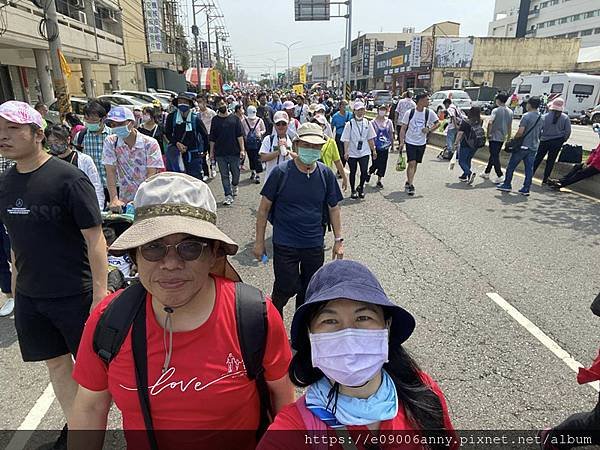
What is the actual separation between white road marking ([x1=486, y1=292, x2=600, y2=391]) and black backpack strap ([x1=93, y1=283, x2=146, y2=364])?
3.24m

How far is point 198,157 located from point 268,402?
697 centimetres

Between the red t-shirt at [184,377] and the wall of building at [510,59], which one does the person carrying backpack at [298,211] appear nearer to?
the red t-shirt at [184,377]

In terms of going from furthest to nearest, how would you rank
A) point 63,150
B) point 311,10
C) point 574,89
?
point 574,89
point 311,10
point 63,150

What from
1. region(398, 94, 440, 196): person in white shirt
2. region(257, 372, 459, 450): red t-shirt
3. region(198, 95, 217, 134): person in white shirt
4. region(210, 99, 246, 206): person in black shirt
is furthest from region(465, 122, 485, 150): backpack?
region(257, 372, 459, 450): red t-shirt

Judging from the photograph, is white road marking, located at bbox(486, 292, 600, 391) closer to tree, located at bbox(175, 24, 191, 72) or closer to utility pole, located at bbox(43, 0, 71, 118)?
utility pole, located at bbox(43, 0, 71, 118)

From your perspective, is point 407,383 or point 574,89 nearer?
point 407,383

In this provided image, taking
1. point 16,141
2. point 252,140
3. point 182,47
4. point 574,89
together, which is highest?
point 182,47

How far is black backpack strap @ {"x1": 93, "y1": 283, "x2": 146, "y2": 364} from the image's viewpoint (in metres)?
1.40

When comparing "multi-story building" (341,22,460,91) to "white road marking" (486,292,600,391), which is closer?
"white road marking" (486,292,600,391)

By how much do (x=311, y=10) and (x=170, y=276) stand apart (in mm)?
25920

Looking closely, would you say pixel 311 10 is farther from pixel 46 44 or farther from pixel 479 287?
pixel 479 287

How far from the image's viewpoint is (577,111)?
26516 millimetres

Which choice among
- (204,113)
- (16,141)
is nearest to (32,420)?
(16,141)

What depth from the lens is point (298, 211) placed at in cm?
340
